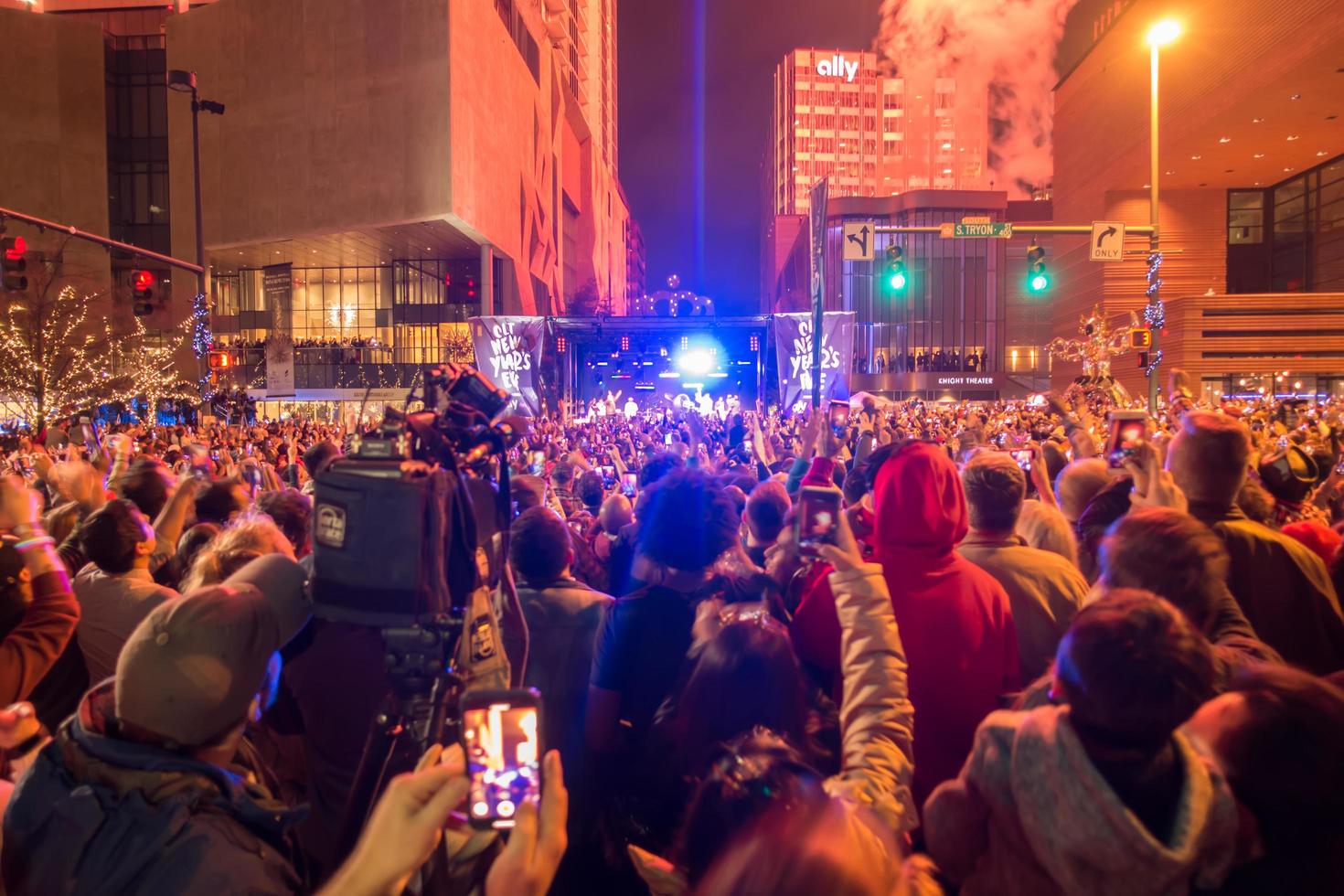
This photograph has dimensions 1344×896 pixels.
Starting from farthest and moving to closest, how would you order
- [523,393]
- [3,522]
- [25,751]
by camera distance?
[523,393], [3,522], [25,751]

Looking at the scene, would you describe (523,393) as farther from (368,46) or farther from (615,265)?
(615,265)

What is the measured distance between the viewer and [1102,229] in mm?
14227

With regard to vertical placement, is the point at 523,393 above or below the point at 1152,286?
below

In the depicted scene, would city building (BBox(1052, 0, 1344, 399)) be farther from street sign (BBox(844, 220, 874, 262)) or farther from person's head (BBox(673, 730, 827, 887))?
person's head (BBox(673, 730, 827, 887))

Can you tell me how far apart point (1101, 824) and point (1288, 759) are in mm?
443

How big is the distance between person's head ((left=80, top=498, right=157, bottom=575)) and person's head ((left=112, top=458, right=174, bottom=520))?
1594 millimetres

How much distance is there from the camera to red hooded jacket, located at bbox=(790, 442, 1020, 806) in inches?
99.3

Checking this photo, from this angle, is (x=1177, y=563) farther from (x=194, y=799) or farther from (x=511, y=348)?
(x=511, y=348)

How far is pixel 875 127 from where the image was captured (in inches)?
4633

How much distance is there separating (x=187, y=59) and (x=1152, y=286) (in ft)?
154

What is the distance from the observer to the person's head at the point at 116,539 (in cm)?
313

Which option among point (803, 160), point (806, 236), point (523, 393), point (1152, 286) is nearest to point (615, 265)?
point (806, 236)

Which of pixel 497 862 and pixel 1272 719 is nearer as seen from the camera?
pixel 497 862

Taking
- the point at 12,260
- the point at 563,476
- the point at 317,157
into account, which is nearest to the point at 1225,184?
the point at 317,157
